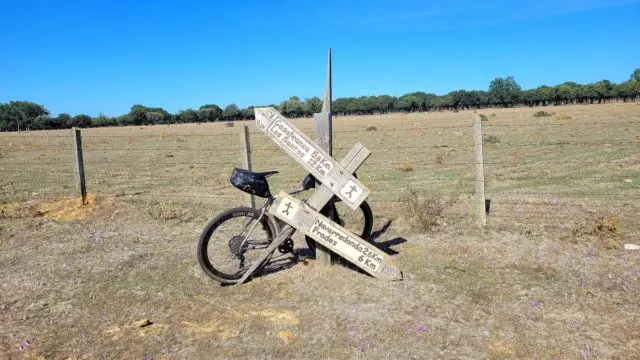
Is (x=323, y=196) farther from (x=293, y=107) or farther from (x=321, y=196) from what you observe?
(x=293, y=107)

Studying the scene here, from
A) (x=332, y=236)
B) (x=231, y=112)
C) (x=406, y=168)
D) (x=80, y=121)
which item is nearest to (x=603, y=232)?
(x=332, y=236)

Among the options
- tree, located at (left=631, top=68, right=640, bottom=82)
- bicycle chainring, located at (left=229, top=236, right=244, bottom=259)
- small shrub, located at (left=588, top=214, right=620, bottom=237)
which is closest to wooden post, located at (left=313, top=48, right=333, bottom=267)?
bicycle chainring, located at (left=229, top=236, right=244, bottom=259)

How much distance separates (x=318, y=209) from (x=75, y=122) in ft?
362

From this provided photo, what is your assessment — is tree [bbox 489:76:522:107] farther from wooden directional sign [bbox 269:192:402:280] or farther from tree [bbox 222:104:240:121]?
wooden directional sign [bbox 269:192:402:280]

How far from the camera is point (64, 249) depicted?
650 cm

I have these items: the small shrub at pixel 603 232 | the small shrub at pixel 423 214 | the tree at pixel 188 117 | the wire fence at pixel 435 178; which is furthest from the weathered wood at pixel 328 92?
the tree at pixel 188 117

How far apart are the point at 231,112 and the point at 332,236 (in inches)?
5011

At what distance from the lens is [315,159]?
15.8ft

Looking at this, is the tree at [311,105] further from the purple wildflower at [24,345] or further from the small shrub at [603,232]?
the purple wildflower at [24,345]

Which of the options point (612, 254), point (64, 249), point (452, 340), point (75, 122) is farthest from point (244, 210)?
point (75, 122)

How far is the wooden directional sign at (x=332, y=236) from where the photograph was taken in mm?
4889

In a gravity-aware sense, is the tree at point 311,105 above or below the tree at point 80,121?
above

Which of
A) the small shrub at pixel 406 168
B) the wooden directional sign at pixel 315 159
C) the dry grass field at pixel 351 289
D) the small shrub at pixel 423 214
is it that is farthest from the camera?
the small shrub at pixel 406 168

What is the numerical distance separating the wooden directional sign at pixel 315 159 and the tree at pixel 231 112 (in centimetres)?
Result: 12305
